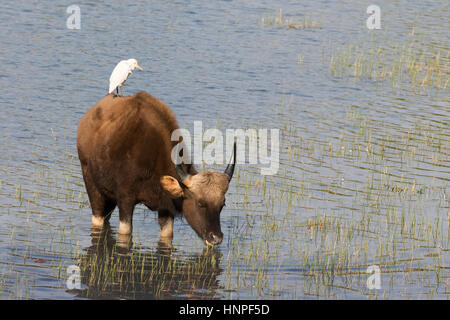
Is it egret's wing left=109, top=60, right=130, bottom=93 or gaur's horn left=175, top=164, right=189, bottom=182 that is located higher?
egret's wing left=109, top=60, right=130, bottom=93

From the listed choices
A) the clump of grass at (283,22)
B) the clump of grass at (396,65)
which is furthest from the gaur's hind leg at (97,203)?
the clump of grass at (283,22)

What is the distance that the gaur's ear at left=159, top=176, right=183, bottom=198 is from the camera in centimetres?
1036

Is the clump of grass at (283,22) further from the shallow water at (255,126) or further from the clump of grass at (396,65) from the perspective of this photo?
the clump of grass at (396,65)

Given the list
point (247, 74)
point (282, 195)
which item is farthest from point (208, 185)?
point (247, 74)

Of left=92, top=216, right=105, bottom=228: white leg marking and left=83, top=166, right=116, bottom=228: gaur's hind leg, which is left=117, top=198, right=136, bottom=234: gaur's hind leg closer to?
left=83, top=166, right=116, bottom=228: gaur's hind leg

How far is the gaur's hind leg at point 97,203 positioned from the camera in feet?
37.5

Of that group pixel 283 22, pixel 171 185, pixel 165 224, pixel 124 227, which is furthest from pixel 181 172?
pixel 283 22

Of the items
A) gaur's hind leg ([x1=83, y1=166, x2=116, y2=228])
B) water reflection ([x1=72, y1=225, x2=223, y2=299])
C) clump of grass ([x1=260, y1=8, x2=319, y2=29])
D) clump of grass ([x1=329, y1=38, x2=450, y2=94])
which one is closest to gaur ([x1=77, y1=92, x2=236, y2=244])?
gaur's hind leg ([x1=83, y1=166, x2=116, y2=228])

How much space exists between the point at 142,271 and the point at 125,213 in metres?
0.93

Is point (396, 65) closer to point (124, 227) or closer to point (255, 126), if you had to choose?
point (255, 126)

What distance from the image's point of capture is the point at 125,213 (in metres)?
10.9

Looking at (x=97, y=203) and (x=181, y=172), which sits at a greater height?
(x=181, y=172)

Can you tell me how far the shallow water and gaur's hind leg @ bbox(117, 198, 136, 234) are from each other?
0.27m
